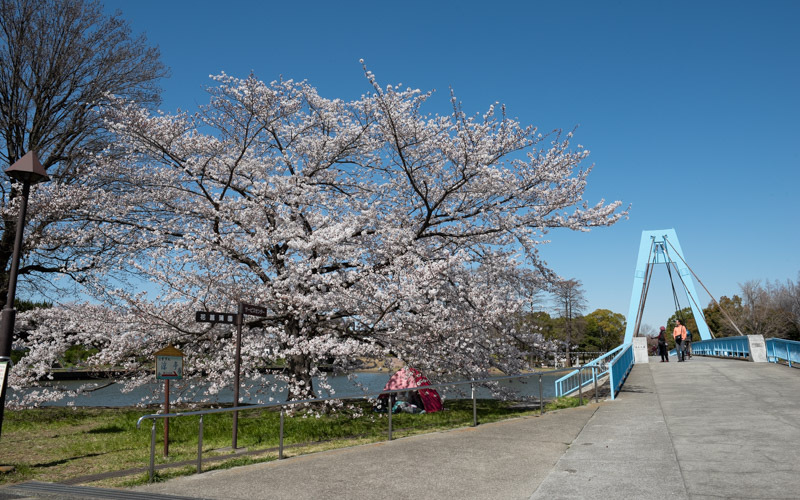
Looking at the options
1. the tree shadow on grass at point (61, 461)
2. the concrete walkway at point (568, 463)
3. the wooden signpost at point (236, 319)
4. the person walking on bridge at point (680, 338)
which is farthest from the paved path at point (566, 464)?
the person walking on bridge at point (680, 338)

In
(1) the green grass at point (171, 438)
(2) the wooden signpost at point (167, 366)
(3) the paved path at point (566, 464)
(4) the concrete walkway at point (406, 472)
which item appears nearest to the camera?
(3) the paved path at point (566, 464)

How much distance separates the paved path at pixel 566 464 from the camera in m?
5.14

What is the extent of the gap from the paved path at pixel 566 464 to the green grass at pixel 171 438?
2.77 ft

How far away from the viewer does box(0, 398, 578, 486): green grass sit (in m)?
7.17

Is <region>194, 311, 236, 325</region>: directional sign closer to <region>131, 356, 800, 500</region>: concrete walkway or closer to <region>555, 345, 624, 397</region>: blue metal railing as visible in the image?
<region>131, 356, 800, 500</region>: concrete walkway

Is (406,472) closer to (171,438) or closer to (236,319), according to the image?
(236,319)

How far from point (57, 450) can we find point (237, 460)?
400cm

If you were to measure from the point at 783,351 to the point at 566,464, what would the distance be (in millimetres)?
16857

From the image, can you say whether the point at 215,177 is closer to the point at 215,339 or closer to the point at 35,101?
the point at 215,339

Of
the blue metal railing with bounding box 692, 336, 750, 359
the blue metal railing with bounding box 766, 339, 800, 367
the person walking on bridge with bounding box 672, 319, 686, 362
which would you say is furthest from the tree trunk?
the blue metal railing with bounding box 692, 336, 750, 359

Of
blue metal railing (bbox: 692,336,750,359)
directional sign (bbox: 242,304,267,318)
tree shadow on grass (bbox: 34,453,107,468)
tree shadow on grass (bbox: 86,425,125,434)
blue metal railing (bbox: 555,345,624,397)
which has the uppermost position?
directional sign (bbox: 242,304,267,318)

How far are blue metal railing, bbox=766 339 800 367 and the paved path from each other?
9.31 m

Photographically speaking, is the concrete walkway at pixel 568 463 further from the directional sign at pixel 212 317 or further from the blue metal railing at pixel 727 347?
the blue metal railing at pixel 727 347

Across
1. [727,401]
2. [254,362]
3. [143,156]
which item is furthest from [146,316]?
[727,401]
